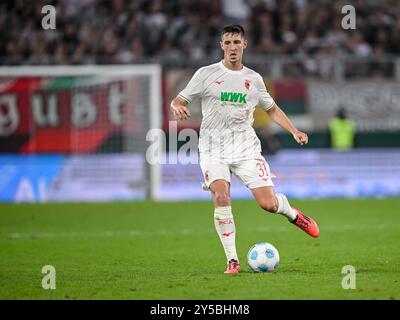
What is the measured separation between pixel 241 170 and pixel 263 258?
98 centimetres

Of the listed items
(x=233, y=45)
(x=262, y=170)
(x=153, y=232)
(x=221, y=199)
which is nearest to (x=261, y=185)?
(x=262, y=170)

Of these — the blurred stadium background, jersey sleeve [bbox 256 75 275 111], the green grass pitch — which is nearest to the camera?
the green grass pitch

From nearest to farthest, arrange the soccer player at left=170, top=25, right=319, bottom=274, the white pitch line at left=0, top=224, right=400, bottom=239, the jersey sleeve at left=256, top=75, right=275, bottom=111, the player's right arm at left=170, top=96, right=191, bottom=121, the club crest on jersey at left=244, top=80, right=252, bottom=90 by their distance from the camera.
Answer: the player's right arm at left=170, top=96, right=191, bottom=121 → the soccer player at left=170, top=25, right=319, bottom=274 → the club crest on jersey at left=244, top=80, right=252, bottom=90 → the jersey sleeve at left=256, top=75, right=275, bottom=111 → the white pitch line at left=0, top=224, right=400, bottom=239

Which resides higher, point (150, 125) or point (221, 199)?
point (150, 125)

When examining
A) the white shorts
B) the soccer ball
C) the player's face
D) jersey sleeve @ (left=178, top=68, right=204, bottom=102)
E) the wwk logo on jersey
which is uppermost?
the player's face

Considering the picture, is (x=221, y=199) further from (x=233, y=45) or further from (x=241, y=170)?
(x=233, y=45)

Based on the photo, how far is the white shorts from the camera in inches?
394

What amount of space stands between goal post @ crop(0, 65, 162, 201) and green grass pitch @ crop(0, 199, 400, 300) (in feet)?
3.56

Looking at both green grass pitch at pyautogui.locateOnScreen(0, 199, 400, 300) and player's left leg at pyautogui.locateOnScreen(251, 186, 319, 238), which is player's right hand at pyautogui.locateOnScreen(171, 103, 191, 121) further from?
green grass pitch at pyautogui.locateOnScreen(0, 199, 400, 300)

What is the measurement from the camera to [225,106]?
10.1 meters

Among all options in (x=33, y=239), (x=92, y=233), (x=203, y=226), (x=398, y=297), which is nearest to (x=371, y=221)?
(x=203, y=226)

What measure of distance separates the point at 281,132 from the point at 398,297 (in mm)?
14177

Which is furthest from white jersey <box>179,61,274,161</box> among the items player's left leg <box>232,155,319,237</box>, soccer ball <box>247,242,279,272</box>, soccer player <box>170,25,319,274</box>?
soccer ball <box>247,242,279,272</box>
